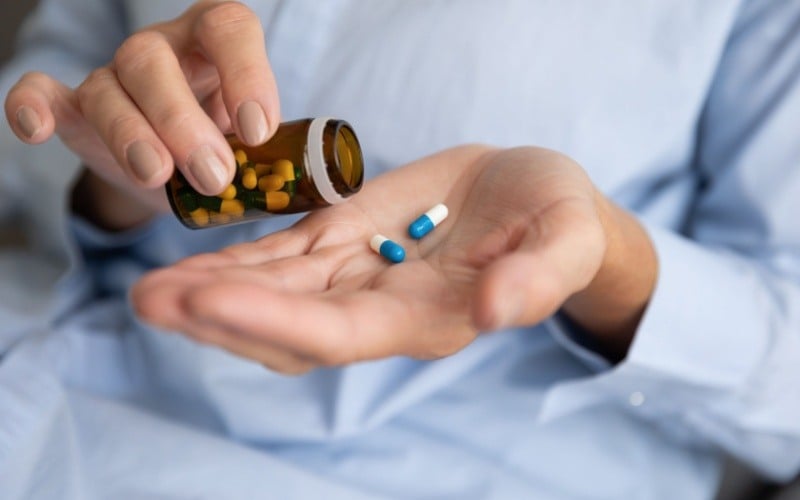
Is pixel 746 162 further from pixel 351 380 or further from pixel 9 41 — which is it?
pixel 9 41

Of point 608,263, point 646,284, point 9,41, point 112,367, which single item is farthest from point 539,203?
point 9,41

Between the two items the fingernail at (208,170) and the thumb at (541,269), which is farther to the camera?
the fingernail at (208,170)

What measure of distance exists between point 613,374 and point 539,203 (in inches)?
10.4

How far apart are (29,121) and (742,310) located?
65cm

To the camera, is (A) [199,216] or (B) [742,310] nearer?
(A) [199,216]

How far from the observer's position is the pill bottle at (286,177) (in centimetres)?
56

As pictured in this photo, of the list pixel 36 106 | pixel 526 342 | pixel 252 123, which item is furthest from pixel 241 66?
pixel 526 342

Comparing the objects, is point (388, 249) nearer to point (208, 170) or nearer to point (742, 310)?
point (208, 170)

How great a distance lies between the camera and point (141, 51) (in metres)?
0.59

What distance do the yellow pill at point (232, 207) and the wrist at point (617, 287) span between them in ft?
0.90

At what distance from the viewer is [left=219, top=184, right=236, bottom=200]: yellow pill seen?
22.5 inches

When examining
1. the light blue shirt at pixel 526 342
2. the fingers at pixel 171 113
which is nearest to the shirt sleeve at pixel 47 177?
the light blue shirt at pixel 526 342

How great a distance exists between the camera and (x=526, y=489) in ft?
2.34

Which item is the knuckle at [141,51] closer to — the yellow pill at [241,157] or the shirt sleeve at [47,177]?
the yellow pill at [241,157]
